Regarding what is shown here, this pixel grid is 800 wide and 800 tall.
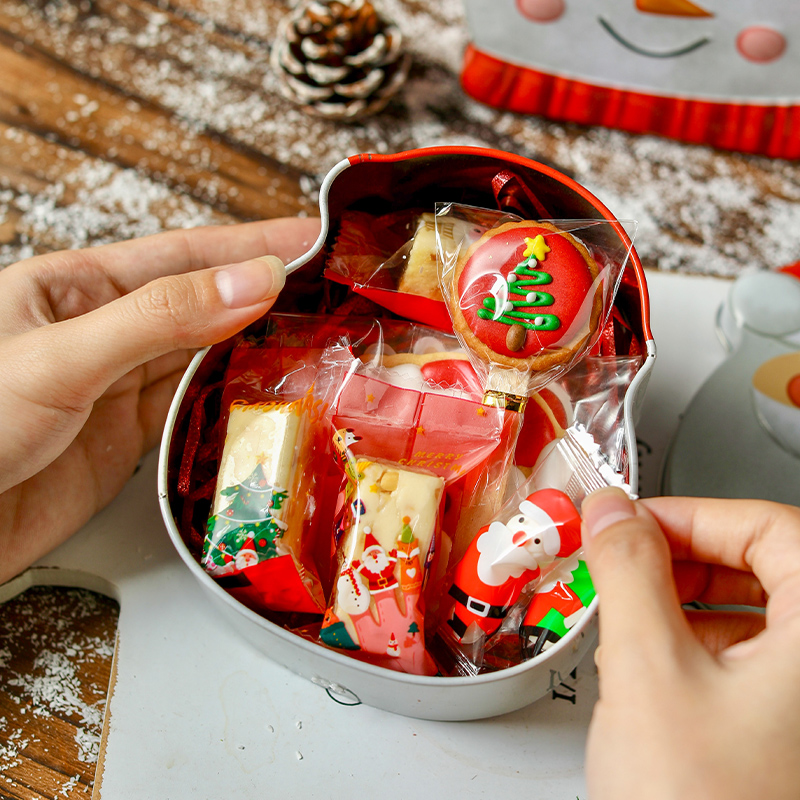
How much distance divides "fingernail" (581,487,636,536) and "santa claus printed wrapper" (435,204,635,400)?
0.48ft

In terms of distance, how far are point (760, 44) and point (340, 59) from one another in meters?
0.61

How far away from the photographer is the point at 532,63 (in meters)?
1.05

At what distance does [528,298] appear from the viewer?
610 mm

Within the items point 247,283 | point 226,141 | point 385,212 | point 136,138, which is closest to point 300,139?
point 226,141

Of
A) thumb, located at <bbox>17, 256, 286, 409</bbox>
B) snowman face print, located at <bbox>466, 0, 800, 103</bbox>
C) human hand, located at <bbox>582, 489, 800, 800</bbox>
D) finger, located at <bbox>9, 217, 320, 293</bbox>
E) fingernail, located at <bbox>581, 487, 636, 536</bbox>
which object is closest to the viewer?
human hand, located at <bbox>582, 489, 800, 800</bbox>

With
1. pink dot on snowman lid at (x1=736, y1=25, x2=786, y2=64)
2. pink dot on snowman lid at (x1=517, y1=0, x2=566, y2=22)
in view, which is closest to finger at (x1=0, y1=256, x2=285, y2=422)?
pink dot on snowman lid at (x1=517, y1=0, x2=566, y2=22)

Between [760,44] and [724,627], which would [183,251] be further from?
[760,44]

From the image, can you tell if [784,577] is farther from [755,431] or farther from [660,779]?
[755,431]

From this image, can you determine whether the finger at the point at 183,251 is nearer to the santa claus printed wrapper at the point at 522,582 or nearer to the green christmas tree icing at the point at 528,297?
the green christmas tree icing at the point at 528,297

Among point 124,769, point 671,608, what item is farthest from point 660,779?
point 124,769

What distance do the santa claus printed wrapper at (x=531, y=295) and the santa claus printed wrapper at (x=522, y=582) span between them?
0.29 ft

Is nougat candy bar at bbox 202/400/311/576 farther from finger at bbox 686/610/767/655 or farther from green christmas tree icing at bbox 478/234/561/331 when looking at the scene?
finger at bbox 686/610/767/655

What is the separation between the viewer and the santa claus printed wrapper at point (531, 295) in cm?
61

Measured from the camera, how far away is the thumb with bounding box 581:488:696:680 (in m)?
0.43
